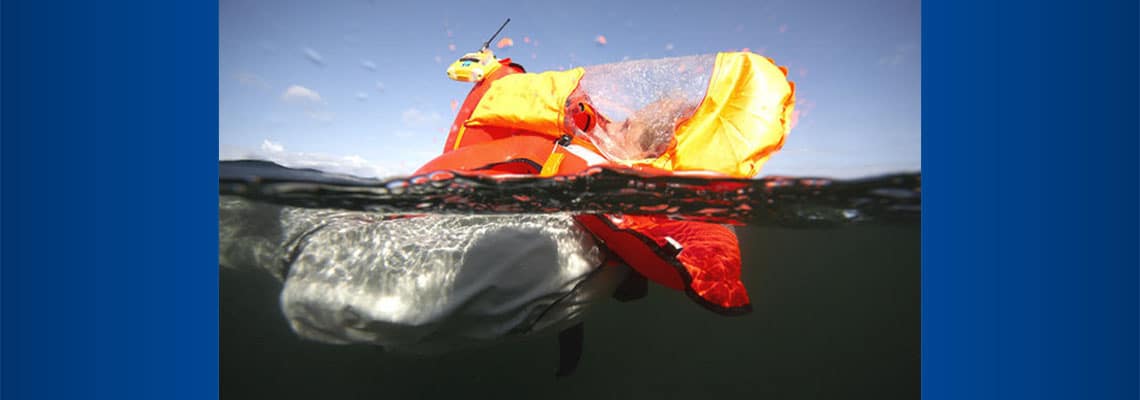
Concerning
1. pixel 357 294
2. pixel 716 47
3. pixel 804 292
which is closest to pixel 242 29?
pixel 357 294

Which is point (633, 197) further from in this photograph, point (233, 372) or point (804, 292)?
point (804, 292)

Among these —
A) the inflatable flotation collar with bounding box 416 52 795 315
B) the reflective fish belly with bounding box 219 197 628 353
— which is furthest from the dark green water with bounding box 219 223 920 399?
the inflatable flotation collar with bounding box 416 52 795 315

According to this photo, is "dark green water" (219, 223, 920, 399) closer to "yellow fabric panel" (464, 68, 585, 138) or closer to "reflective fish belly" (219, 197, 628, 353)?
"reflective fish belly" (219, 197, 628, 353)

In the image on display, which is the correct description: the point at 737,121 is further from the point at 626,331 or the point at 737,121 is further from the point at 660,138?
the point at 626,331

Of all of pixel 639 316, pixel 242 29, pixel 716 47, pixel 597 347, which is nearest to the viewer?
pixel 242 29

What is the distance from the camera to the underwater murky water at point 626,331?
173 cm

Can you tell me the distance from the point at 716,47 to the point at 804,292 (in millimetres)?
9569

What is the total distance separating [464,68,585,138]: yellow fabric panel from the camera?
7.00ft

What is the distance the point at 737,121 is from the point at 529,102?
1085mm

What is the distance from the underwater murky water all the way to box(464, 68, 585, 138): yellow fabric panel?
1.61 feet

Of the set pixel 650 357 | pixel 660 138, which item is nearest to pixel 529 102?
pixel 660 138

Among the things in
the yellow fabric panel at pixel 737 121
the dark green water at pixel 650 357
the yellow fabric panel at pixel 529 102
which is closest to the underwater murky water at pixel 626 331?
the dark green water at pixel 650 357

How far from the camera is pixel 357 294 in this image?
1.74 m

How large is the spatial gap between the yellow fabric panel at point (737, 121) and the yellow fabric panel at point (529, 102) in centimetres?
62
